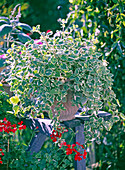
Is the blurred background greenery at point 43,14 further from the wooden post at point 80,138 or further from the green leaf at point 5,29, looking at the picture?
the wooden post at point 80,138

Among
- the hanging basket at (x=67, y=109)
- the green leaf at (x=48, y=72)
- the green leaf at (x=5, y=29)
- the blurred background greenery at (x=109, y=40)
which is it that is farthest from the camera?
the blurred background greenery at (x=109, y=40)

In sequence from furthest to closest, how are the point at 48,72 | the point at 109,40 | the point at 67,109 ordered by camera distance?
the point at 109,40
the point at 67,109
the point at 48,72

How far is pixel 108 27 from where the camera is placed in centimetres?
207

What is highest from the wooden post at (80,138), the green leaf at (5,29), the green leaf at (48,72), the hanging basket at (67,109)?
the green leaf at (5,29)

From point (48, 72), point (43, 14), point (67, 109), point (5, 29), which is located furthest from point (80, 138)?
point (43, 14)

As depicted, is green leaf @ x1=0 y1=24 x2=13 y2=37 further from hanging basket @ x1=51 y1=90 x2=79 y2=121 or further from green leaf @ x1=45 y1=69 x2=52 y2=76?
hanging basket @ x1=51 y1=90 x2=79 y2=121

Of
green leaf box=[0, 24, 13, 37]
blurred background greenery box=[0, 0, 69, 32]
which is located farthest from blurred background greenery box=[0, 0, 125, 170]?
blurred background greenery box=[0, 0, 69, 32]

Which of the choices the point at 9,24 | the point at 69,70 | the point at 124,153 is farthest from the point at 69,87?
the point at 124,153

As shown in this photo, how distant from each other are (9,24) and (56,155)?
3.09 feet

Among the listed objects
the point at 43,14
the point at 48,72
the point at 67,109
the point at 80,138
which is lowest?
the point at 80,138

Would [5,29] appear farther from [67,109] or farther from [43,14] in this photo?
[43,14]

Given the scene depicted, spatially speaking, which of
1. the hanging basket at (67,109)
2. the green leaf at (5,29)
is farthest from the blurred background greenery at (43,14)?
the hanging basket at (67,109)

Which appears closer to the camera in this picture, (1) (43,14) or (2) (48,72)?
(2) (48,72)

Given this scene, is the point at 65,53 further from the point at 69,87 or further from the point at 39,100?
the point at 39,100
